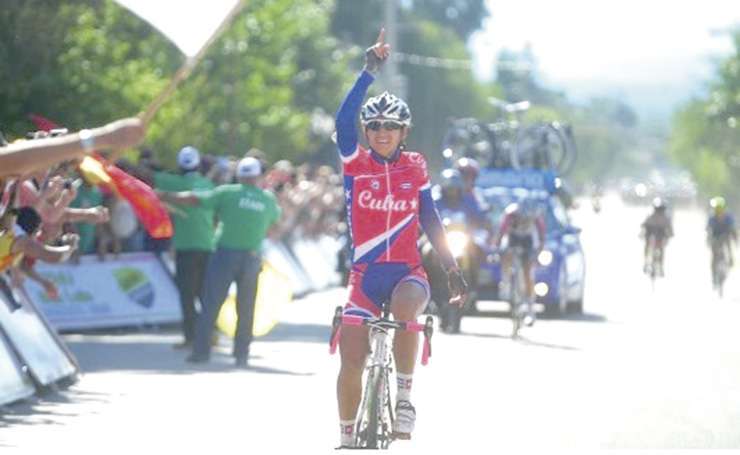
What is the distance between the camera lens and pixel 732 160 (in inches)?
3743

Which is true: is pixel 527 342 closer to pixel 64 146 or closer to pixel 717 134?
pixel 64 146

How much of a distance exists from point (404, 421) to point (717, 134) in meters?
86.0

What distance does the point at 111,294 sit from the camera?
2572cm

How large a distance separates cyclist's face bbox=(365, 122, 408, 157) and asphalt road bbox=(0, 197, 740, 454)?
152 centimetres

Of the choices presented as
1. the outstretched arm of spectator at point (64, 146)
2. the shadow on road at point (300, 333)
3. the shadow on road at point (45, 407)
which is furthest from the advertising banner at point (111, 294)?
the outstretched arm of spectator at point (64, 146)

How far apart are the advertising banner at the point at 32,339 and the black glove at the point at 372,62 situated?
4.91 metres

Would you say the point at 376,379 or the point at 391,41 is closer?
the point at 376,379

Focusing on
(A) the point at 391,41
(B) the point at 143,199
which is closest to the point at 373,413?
(B) the point at 143,199

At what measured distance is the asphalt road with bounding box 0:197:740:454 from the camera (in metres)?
13.9

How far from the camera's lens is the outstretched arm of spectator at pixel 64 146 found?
7.69 metres

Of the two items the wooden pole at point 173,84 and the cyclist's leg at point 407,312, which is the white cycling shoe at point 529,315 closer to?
the cyclist's leg at point 407,312

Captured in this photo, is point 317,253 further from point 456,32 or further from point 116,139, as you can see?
point 456,32

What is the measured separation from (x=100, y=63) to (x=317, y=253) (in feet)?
41.7

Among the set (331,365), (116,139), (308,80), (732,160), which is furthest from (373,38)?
(116,139)
